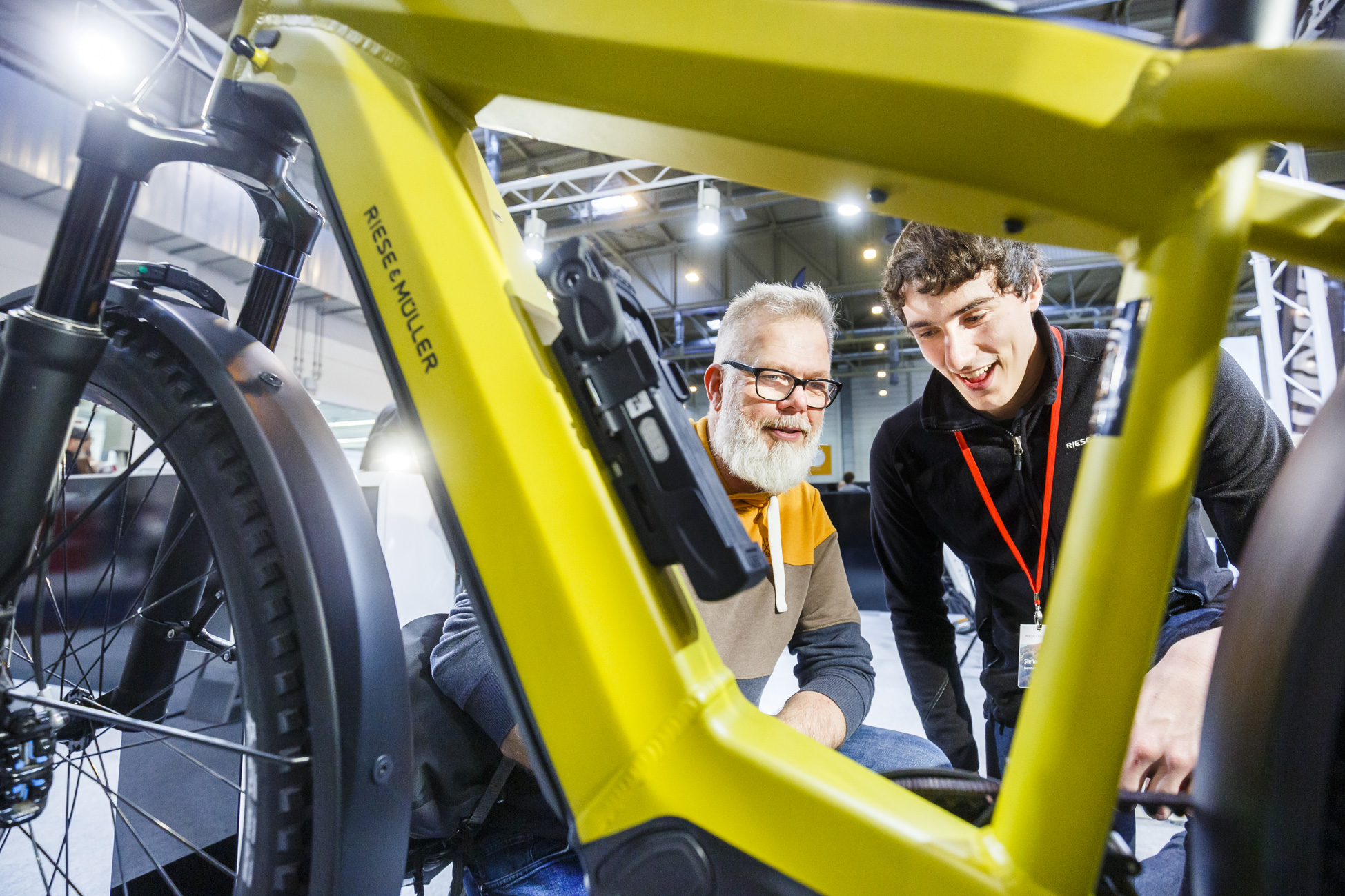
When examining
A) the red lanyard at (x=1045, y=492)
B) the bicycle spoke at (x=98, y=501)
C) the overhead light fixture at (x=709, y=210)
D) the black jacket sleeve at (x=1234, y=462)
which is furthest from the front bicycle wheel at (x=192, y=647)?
the overhead light fixture at (x=709, y=210)

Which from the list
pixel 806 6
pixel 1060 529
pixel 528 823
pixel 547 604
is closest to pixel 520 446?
pixel 547 604

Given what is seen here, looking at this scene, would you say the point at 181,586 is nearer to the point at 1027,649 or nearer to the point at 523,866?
the point at 523,866

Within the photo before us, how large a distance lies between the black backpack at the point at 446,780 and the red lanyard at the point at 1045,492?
99 cm

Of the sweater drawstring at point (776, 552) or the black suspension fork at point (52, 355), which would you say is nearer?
the black suspension fork at point (52, 355)

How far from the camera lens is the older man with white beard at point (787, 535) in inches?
45.0

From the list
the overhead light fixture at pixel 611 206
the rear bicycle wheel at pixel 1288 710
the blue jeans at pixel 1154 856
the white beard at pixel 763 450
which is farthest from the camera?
the overhead light fixture at pixel 611 206

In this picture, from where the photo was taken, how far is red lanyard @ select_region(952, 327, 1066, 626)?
1181 mm

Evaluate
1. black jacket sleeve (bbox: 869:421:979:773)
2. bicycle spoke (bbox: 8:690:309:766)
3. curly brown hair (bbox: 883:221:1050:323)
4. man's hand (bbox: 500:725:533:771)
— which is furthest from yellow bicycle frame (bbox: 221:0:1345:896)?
black jacket sleeve (bbox: 869:421:979:773)

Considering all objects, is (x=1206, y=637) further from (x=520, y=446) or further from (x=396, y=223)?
(x=396, y=223)

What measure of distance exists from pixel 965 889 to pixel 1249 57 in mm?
577

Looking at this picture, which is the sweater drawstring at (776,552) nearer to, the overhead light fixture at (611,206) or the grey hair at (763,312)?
the grey hair at (763,312)

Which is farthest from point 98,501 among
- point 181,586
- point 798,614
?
point 798,614

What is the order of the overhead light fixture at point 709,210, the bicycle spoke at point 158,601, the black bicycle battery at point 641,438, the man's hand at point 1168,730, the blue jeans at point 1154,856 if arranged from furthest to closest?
the overhead light fixture at point 709,210, the blue jeans at point 1154,856, the bicycle spoke at point 158,601, the man's hand at point 1168,730, the black bicycle battery at point 641,438

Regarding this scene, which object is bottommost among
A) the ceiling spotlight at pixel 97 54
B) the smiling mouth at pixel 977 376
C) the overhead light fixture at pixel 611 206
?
the smiling mouth at pixel 977 376
